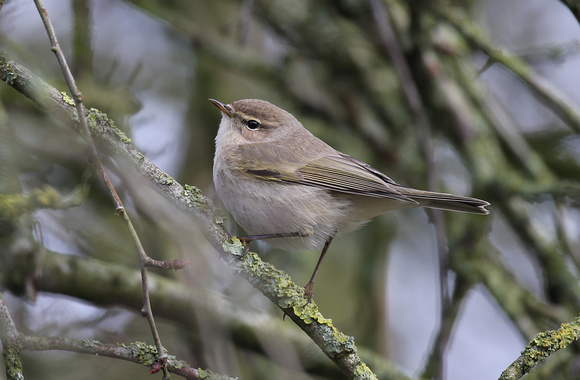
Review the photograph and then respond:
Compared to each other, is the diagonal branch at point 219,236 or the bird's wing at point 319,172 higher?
the bird's wing at point 319,172

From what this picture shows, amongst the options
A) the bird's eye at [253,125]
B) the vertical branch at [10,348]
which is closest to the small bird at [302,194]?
the bird's eye at [253,125]

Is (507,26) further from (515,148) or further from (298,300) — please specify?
(298,300)

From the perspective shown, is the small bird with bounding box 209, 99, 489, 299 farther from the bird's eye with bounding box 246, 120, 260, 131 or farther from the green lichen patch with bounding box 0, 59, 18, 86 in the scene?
the green lichen patch with bounding box 0, 59, 18, 86

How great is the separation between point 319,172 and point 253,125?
85 cm

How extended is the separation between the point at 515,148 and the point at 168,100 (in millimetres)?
3651

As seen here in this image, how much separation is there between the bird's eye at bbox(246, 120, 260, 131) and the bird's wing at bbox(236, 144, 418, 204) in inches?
13.0

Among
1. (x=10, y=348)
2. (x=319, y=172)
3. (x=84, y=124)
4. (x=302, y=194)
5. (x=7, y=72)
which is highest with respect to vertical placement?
(x=319, y=172)

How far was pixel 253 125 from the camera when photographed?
4941 millimetres

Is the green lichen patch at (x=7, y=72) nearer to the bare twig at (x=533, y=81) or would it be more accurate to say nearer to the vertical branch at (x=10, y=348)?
the vertical branch at (x=10, y=348)

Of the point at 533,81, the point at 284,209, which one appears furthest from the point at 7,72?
the point at 533,81

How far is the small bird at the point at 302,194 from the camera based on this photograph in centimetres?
411

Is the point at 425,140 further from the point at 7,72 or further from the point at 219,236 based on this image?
the point at 7,72

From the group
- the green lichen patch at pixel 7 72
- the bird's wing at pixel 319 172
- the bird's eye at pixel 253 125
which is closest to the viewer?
the green lichen patch at pixel 7 72

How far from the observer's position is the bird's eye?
16.1ft
